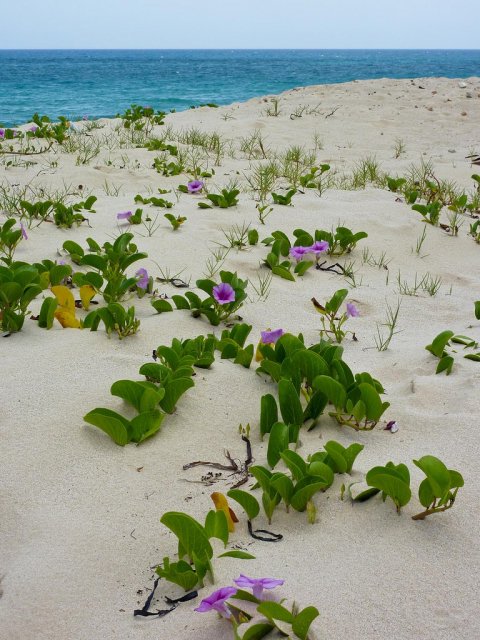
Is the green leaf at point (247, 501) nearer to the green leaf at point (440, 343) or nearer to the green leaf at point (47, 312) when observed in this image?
the green leaf at point (440, 343)

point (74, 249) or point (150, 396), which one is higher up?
point (74, 249)

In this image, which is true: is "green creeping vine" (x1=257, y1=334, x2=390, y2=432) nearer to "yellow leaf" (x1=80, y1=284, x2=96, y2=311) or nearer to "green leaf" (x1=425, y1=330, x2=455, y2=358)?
"green leaf" (x1=425, y1=330, x2=455, y2=358)

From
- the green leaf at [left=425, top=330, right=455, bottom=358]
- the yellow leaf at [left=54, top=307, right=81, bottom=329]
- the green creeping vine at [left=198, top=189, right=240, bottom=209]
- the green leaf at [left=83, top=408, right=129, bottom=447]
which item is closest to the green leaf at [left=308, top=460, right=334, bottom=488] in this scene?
the green leaf at [left=83, top=408, right=129, bottom=447]

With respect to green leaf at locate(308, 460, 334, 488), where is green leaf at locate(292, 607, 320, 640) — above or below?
below

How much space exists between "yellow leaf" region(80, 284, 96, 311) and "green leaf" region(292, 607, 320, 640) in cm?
205

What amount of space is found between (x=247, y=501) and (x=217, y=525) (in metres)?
0.11

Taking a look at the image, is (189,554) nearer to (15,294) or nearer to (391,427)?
(391,427)

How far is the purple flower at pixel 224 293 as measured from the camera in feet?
9.29

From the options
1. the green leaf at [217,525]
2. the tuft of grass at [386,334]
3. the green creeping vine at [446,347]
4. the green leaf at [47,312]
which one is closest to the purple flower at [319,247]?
the tuft of grass at [386,334]

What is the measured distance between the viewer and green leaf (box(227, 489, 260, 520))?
1603mm

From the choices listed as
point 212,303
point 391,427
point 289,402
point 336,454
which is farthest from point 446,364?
point 212,303

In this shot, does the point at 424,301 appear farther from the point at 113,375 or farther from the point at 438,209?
the point at 113,375

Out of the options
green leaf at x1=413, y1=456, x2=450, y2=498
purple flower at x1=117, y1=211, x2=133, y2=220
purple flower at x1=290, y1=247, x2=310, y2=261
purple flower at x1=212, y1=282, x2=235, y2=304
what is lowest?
green leaf at x1=413, y1=456, x2=450, y2=498

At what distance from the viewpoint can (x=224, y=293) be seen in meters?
2.86
